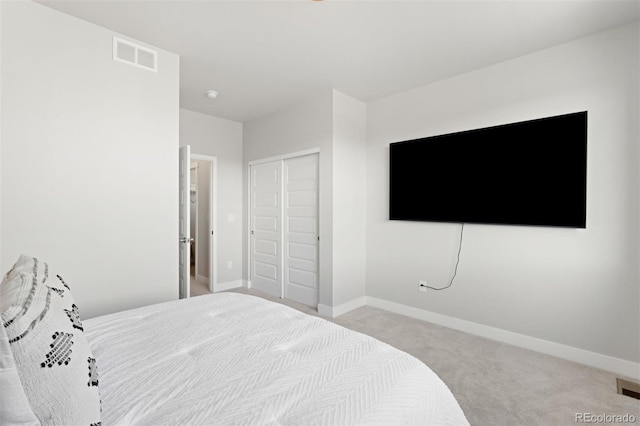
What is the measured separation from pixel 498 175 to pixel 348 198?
5.54ft

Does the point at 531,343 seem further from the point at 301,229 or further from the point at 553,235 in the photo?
the point at 301,229

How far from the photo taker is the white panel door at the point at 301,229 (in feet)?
12.6

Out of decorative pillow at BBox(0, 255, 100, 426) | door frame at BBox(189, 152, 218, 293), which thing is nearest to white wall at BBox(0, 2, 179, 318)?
decorative pillow at BBox(0, 255, 100, 426)

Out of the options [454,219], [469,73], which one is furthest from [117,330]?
[469,73]

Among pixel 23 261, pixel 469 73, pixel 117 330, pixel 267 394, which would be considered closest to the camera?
pixel 267 394

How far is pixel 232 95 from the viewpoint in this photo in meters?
3.71

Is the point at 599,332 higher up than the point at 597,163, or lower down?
lower down

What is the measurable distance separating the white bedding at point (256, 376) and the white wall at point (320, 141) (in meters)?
2.08

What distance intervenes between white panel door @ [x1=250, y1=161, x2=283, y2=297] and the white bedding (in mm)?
2818

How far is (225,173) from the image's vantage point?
4707mm

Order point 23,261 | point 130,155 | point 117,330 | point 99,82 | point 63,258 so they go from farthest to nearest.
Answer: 1. point 130,155
2. point 99,82
3. point 63,258
4. point 117,330
5. point 23,261

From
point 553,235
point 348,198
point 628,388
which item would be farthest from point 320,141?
point 628,388

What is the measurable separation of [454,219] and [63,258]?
354 cm

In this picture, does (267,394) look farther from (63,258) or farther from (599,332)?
(599,332)
